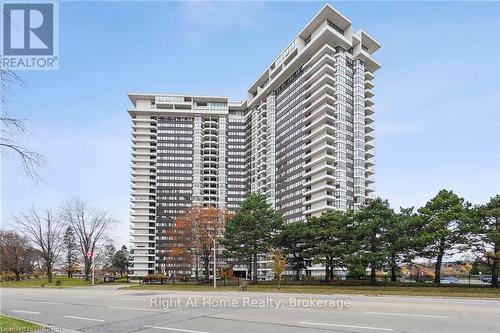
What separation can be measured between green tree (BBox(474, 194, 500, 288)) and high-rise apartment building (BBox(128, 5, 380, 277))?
5557cm

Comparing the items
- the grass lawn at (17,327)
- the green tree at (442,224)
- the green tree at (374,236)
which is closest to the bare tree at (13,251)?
the green tree at (374,236)

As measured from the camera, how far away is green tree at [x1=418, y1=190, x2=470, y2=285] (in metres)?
40.1

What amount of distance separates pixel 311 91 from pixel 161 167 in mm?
68329

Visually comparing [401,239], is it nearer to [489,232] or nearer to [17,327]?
[489,232]

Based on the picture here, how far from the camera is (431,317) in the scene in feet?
50.4

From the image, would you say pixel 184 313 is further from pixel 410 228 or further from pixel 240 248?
pixel 240 248

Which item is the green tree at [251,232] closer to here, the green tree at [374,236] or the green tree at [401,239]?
the green tree at [374,236]

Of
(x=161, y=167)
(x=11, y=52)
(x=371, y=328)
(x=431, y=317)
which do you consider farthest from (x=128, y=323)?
(x=161, y=167)

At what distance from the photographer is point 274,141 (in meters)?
127

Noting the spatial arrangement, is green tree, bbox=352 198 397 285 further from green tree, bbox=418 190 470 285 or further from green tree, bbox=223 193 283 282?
green tree, bbox=223 193 283 282

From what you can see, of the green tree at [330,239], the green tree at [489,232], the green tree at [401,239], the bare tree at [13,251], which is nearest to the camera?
the green tree at [489,232]

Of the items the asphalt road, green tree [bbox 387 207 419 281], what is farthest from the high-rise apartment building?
the asphalt road

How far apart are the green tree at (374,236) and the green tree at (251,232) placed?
1237 centimetres

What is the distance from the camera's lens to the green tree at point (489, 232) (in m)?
38.2
